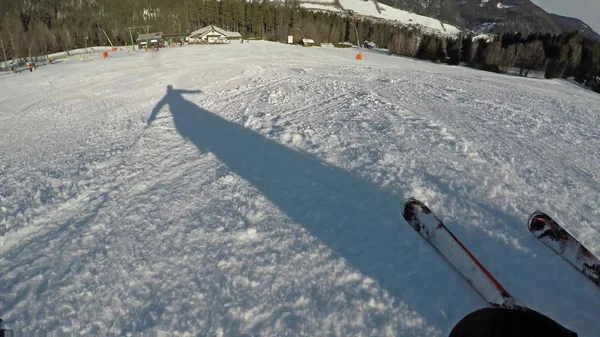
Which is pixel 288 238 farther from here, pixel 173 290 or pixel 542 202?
pixel 542 202

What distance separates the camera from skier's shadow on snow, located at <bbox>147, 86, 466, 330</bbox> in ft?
11.7

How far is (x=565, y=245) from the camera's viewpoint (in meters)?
Result: 3.57

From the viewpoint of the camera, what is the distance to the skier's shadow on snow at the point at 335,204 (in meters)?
3.57

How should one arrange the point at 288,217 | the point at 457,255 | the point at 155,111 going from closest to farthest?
the point at 457,255
the point at 288,217
the point at 155,111

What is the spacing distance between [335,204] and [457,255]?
A: 6.38 feet

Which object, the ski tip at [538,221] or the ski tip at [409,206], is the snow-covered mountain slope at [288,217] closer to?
the ski tip at [538,221]

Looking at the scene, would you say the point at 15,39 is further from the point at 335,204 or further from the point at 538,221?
the point at 538,221

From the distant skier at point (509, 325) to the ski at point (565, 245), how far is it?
5.04 ft

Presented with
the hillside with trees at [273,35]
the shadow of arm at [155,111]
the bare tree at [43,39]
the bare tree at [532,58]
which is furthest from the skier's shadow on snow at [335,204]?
the bare tree at [43,39]

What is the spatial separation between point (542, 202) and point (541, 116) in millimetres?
6570

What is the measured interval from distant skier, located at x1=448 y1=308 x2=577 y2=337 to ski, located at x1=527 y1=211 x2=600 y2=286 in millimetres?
1536

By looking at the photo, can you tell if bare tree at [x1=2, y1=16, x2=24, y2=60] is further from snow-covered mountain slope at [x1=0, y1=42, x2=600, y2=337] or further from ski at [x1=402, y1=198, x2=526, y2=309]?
ski at [x1=402, y1=198, x2=526, y2=309]

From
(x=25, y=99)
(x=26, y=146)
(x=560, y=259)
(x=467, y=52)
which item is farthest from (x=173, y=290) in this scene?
(x=467, y=52)

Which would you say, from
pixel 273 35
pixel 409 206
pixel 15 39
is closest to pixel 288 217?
pixel 409 206
